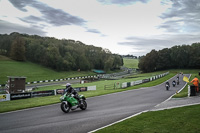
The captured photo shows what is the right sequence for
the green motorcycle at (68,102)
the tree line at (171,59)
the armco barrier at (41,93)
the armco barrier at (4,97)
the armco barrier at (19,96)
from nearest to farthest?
the green motorcycle at (68,102) < the armco barrier at (4,97) < the armco barrier at (19,96) < the armco barrier at (41,93) < the tree line at (171,59)

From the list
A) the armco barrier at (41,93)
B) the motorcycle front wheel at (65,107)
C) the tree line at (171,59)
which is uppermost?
the tree line at (171,59)

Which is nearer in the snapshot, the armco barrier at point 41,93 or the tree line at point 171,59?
the armco barrier at point 41,93

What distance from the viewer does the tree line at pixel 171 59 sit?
111 m

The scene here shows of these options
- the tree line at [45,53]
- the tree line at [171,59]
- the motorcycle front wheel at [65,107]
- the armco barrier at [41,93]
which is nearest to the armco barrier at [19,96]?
the armco barrier at [41,93]

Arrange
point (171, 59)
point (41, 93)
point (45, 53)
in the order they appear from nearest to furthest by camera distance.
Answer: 1. point (41, 93)
2. point (45, 53)
3. point (171, 59)

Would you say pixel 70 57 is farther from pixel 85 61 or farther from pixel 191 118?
pixel 191 118

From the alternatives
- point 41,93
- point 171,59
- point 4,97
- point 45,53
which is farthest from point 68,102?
point 171,59

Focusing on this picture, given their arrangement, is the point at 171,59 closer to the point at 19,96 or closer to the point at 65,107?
the point at 19,96

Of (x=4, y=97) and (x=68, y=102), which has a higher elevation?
(x=68, y=102)

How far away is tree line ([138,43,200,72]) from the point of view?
110812 mm

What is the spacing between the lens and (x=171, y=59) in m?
118

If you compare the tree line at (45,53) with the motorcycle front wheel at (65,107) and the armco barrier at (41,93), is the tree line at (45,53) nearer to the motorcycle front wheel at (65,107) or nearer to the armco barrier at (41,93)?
the armco barrier at (41,93)

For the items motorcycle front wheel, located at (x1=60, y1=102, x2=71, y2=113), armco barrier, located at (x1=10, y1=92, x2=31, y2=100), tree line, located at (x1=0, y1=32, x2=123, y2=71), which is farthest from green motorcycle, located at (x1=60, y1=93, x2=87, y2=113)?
tree line, located at (x1=0, y1=32, x2=123, y2=71)

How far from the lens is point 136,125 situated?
8102 millimetres
